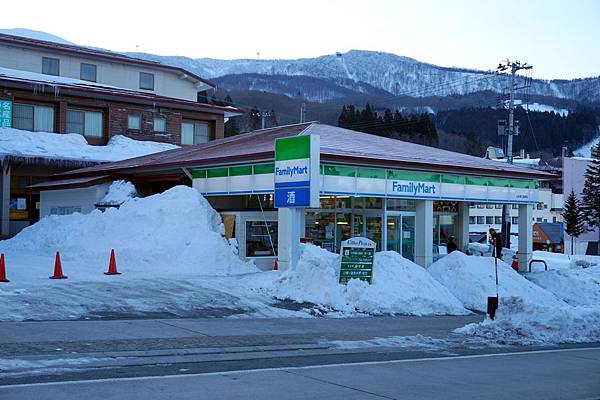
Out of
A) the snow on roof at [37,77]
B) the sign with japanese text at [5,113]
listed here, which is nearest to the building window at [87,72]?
the snow on roof at [37,77]

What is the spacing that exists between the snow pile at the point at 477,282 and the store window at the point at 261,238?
5.54m

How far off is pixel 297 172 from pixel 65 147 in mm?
21323

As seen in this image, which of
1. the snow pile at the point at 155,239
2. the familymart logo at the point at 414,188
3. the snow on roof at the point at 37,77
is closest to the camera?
the snow pile at the point at 155,239

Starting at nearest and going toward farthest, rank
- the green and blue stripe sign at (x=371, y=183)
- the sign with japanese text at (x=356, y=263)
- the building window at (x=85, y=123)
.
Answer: the sign with japanese text at (x=356, y=263)
the green and blue stripe sign at (x=371, y=183)
the building window at (x=85, y=123)

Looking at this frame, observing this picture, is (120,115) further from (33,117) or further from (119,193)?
(119,193)

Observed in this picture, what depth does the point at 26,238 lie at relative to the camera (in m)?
28.5

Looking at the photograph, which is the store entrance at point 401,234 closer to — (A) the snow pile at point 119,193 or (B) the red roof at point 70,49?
(A) the snow pile at point 119,193

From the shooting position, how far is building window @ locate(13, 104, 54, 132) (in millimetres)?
39062

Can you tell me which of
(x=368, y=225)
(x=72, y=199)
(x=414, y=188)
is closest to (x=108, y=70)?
(x=72, y=199)

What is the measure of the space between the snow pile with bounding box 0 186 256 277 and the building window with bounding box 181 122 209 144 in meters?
19.3

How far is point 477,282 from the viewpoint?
953 inches

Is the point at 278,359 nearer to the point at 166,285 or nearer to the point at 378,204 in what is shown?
the point at 166,285

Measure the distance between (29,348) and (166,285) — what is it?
311 inches

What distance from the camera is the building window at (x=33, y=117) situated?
39.1m
